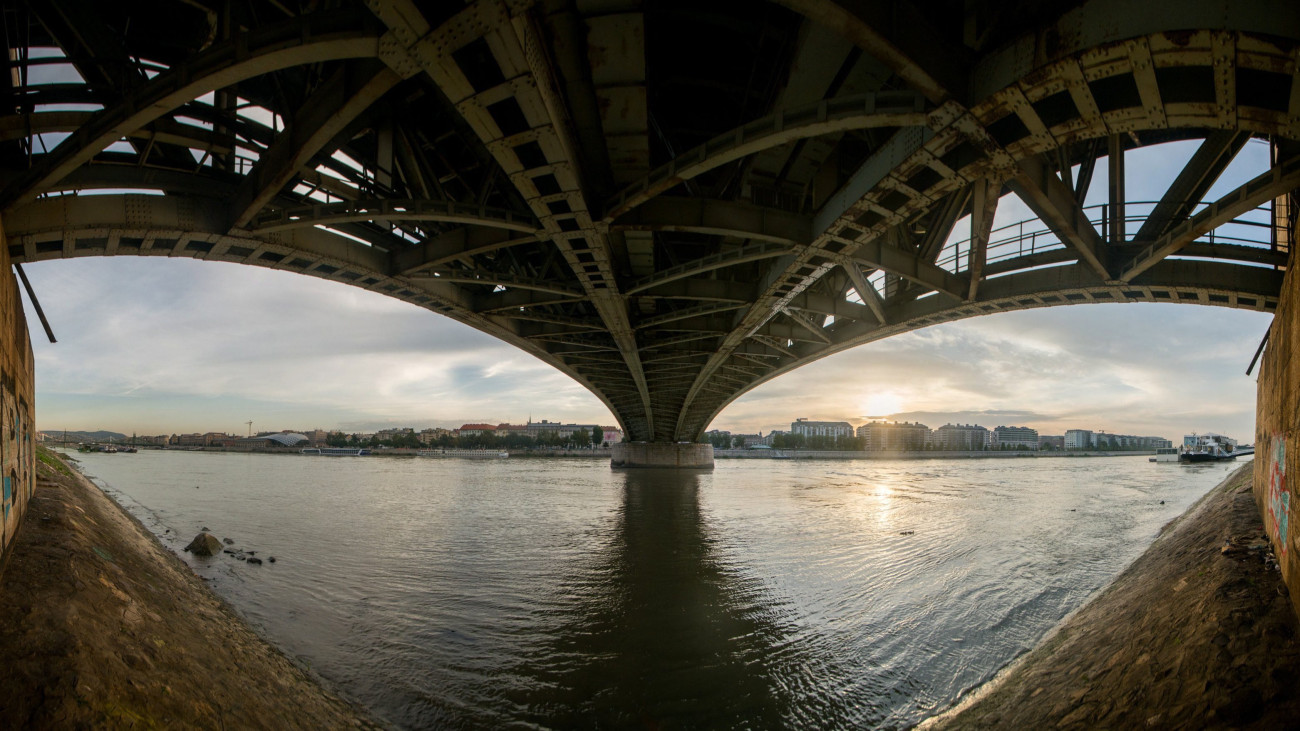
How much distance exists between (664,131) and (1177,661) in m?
11.3

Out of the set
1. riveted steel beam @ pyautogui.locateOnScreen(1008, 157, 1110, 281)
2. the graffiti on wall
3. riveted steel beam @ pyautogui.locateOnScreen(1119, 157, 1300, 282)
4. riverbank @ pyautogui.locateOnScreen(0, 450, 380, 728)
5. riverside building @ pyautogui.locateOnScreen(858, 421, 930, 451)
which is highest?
riveted steel beam @ pyautogui.locateOnScreen(1008, 157, 1110, 281)

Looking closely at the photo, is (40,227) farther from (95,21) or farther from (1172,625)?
(1172,625)

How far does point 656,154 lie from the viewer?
12.7 metres

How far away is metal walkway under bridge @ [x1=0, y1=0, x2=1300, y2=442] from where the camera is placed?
5.91 meters

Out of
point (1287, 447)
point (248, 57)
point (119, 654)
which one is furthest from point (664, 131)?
point (119, 654)

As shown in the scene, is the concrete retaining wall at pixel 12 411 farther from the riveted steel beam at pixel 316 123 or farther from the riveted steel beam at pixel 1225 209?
the riveted steel beam at pixel 1225 209

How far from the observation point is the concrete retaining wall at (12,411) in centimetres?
541

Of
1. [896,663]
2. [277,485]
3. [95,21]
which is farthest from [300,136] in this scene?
[277,485]

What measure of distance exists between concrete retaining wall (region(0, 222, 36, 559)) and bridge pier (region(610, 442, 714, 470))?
147 feet

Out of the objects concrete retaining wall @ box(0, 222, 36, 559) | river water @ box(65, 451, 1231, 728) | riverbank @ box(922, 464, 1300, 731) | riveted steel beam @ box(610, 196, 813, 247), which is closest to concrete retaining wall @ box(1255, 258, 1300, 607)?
riverbank @ box(922, 464, 1300, 731)

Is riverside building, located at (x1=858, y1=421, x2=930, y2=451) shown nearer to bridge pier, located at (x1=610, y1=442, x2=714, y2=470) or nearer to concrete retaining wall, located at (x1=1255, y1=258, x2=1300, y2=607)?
bridge pier, located at (x1=610, y1=442, x2=714, y2=470)

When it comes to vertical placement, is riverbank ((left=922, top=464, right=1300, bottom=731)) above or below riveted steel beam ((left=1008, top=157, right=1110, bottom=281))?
below

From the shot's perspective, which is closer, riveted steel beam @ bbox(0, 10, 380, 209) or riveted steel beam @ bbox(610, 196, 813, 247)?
riveted steel beam @ bbox(0, 10, 380, 209)

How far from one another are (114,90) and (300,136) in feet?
8.80
